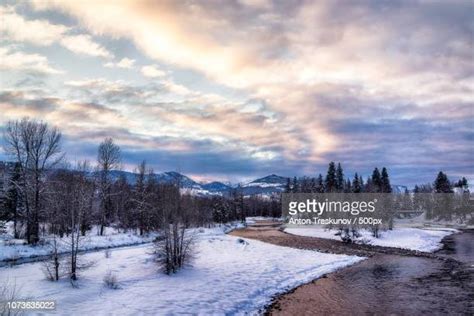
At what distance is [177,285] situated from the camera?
21672 mm

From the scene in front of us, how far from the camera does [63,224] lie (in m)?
51.4

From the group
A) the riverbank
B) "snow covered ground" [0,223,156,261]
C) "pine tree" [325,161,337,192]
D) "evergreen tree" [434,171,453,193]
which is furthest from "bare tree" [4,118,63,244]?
"evergreen tree" [434,171,453,193]

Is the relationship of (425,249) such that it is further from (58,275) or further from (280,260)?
(58,275)

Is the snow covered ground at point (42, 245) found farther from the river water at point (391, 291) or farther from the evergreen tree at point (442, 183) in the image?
the evergreen tree at point (442, 183)

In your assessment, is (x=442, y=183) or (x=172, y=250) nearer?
(x=172, y=250)

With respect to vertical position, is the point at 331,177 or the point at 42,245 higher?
the point at 331,177

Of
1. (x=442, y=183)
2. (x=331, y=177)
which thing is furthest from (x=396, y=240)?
(x=442, y=183)

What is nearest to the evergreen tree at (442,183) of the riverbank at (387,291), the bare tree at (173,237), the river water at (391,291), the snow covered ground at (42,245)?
the riverbank at (387,291)

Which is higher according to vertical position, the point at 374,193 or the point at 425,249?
the point at 374,193

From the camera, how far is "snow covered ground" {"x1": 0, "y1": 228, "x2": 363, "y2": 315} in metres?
17.3

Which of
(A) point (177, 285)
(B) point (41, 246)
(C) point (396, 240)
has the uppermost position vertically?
(B) point (41, 246)

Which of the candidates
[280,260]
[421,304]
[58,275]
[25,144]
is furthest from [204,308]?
[25,144]

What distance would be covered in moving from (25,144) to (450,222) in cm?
11480

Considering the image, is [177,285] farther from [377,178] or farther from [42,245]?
[377,178]
